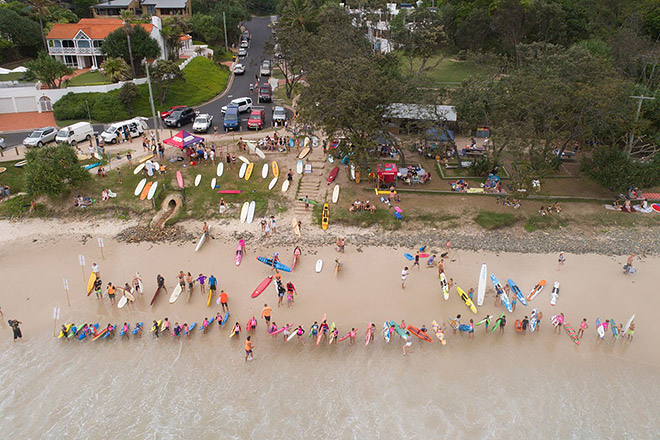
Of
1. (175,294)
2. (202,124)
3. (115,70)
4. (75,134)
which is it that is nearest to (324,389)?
(175,294)

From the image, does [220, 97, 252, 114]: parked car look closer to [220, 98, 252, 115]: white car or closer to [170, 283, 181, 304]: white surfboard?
[220, 98, 252, 115]: white car

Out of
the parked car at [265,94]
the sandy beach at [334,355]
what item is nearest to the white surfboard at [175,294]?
the sandy beach at [334,355]

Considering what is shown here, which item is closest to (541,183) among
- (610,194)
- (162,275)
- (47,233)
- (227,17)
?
(610,194)

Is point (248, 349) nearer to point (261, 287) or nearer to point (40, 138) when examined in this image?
point (261, 287)

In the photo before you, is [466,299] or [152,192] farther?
[152,192]

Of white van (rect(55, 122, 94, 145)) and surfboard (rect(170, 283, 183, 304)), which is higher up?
white van (rect(55, 122, 94, 145))

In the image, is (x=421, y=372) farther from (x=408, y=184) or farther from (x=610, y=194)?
(x=610, y=194)

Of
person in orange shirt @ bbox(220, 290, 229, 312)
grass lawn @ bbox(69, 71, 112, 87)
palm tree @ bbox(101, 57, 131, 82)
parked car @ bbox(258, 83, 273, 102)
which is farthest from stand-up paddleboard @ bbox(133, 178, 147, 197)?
parked car @ bbox(258, 83, 273, 102)
